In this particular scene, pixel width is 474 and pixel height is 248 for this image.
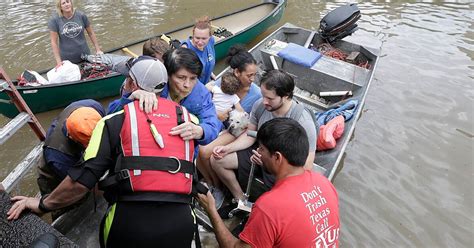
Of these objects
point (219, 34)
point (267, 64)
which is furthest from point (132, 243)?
point (219, 34)

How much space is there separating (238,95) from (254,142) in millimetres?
827

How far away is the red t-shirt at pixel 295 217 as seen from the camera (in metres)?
2.08

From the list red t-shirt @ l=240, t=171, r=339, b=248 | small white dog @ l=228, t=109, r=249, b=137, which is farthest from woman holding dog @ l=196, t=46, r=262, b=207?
red t-shirt @ l=240, t=171, r=339, b=248

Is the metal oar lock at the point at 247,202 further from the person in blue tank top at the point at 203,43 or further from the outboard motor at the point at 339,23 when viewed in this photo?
the outboard motor at the point at 339,23

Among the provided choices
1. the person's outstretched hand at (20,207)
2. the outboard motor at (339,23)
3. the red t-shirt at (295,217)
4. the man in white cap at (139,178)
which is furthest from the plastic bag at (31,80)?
the outboard motor at (339,23)

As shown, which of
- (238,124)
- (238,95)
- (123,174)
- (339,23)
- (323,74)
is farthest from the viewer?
(339,23)

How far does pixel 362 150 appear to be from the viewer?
6.05 meters

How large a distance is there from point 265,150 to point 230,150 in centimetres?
145

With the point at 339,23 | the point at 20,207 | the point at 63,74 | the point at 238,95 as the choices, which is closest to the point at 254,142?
the point at 238,95

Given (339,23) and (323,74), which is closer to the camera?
(323,74)

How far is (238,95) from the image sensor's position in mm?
4449

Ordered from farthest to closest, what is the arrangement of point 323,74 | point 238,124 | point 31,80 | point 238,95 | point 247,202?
point 323,74
point 31,80
point 238,95
point 238,124
point 247,202

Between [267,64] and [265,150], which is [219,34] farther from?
[265,150]

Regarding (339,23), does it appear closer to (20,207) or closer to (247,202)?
(247,202)
